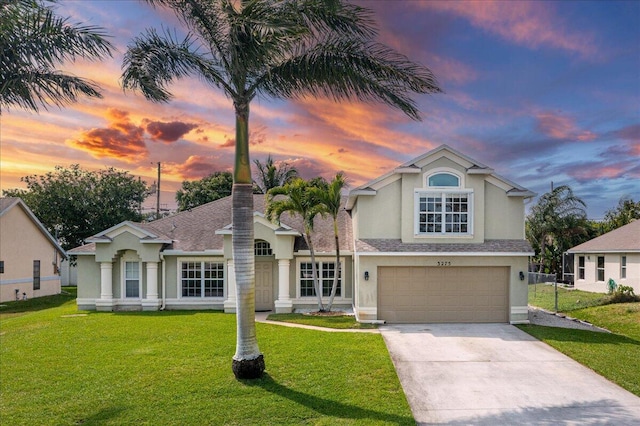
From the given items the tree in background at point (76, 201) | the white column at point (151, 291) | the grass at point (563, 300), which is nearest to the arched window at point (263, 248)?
the white column at point (151, 291)

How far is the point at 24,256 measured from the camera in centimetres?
2614

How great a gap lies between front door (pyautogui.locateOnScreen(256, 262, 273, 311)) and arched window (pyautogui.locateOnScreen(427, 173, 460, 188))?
805cm

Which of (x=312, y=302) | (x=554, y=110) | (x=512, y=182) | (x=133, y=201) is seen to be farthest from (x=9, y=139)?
(x=133, y=201)

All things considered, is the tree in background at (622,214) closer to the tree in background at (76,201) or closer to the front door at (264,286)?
the front door at (264,286)

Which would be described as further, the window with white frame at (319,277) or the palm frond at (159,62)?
the window with white frame at (319,277)

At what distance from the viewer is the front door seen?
707 inches

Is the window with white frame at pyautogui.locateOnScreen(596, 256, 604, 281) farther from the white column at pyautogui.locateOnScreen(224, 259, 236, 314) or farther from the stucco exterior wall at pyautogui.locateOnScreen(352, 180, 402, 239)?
the white column at pyautogui.locateOnScreen(224, 259, 236, 314)

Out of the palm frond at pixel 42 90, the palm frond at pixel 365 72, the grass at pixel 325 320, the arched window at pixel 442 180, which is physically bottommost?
the grass at pixel 325 320

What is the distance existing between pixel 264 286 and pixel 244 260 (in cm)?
972

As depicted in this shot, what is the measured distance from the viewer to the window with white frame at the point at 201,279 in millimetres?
18094

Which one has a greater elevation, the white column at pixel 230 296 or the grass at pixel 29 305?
the white column at pixel 230 296

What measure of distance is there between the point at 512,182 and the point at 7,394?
16.1m

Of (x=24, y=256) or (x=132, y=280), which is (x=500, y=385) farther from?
(x=24, y=256)

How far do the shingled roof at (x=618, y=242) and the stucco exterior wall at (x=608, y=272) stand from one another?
0.46 meters
